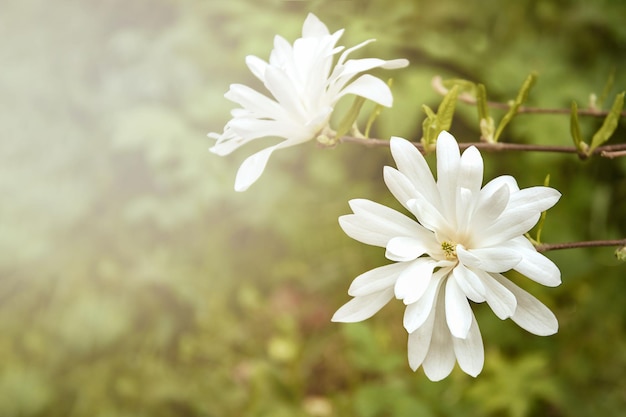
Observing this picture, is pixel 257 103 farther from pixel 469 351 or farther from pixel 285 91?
pixel 469 351

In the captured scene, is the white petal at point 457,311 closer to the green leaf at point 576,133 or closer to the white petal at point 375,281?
the white petal at point 375,281

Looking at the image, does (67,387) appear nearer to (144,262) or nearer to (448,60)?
(144,262)

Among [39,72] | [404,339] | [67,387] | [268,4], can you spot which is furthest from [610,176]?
[39,72]

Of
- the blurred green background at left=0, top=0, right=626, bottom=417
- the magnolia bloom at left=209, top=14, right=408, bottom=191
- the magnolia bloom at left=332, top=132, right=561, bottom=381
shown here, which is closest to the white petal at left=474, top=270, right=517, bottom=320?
the magnolia bloom at left=332, top=132, right=561, bottom=381

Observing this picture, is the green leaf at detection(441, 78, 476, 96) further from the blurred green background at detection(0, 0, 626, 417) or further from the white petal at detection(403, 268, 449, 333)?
the blurred green background at detection(0, 0, 626, 417)

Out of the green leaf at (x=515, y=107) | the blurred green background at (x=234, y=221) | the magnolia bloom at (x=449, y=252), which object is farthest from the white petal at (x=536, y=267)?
the blurred green background at (x=234, y=221)

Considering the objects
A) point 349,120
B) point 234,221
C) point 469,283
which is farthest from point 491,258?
point 234,221
